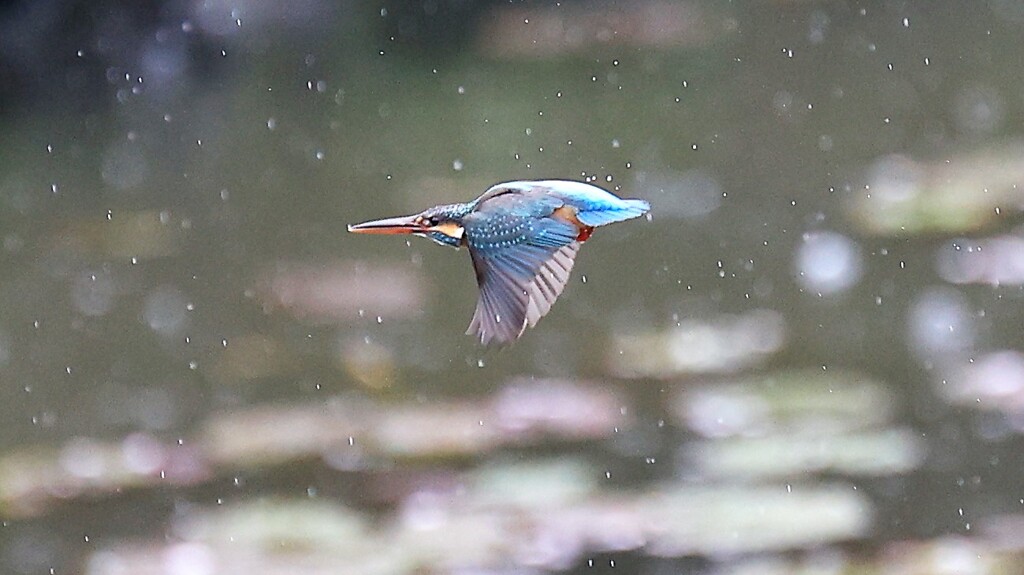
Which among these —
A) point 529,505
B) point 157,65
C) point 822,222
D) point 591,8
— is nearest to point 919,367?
point 822,222

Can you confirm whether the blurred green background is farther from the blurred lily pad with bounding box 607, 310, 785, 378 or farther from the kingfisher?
the kingfisher

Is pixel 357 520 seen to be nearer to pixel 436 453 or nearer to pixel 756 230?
pixel 436 453

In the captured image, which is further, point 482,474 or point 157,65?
point 157,65

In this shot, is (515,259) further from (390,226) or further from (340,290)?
(340,290)

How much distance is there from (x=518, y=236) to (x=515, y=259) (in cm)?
2

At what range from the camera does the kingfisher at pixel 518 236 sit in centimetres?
83

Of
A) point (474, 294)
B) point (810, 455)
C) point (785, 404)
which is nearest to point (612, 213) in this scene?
point (810, 455)

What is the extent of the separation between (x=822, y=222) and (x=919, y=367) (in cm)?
61

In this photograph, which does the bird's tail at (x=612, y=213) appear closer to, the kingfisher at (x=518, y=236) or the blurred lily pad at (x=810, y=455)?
the kingfisher at (x=518, y=236)

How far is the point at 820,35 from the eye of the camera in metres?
4.41

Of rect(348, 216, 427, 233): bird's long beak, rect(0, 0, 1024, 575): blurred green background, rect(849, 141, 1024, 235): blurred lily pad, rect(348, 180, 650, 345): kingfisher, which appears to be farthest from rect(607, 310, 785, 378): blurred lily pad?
rect(348, 216, 427, 233): bird's long beak

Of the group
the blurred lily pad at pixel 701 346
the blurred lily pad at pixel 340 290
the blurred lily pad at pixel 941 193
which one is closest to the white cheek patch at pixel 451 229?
the blurred lily pad at pixel 701 346

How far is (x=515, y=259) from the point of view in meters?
0.86

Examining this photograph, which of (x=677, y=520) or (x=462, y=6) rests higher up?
(x=462, y=6)
